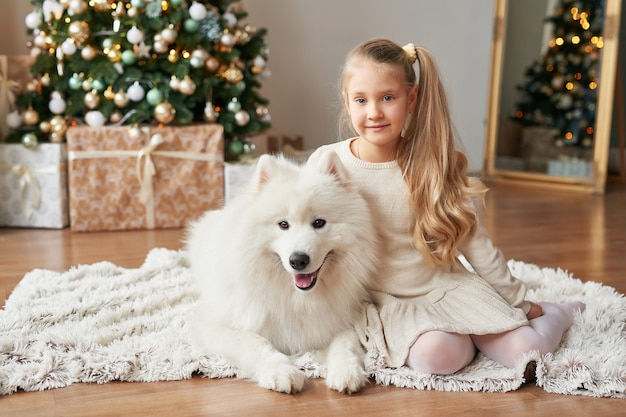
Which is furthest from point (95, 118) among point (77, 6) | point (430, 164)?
point (430, 164)

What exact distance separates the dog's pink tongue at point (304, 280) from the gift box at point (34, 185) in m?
2.06

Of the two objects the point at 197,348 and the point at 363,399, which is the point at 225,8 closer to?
the point at 197,348

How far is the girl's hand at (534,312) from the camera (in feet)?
6.09

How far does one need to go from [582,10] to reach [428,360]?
395 centimetres

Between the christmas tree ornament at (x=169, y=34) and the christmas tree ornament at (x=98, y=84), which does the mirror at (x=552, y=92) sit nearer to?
the christmas tree ornament at (x=169, y=34)

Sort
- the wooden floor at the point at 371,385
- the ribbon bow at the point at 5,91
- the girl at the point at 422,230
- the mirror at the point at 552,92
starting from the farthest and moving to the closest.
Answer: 1. the mirror at the point at 552,92
2. the ribbon bow at the point at 5,91
3. the girl at the point at 422,230
4. the wooden floor at the point at 371,385

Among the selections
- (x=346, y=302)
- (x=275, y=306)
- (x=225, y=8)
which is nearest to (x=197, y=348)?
(x=275, y=306)

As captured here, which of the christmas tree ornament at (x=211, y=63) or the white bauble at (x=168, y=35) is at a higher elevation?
the white bauble at (x=168, y=35)

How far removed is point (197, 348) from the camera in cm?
178

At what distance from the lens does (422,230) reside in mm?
1770

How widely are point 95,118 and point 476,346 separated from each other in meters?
2.19

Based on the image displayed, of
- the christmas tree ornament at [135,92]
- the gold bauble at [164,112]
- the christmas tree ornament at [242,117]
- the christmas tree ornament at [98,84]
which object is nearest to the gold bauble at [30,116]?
the christmas tree ornament at [98,84]

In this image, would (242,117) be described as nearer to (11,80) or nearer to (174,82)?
(174,82)

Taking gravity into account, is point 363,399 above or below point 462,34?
below
